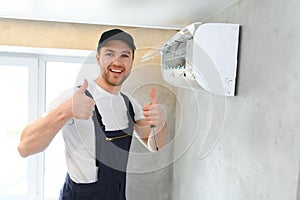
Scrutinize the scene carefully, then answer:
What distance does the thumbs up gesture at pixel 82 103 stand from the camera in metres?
1.17

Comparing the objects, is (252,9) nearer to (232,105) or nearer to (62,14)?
(232,105)

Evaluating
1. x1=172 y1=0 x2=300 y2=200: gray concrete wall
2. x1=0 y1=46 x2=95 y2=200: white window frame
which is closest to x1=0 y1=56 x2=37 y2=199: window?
x1=0 y1=46 x2=95 y2=200: white window frame

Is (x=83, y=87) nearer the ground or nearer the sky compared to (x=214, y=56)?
nearer the ground

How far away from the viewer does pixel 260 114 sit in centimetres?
101

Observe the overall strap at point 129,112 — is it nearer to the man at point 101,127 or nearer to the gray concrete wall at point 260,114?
the man at point 101,127

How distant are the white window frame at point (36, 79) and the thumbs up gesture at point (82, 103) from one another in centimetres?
104

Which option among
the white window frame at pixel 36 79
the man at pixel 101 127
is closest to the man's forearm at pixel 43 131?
the man at pixel 101 127

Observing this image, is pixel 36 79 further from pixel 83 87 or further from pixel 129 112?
pixel 83 87

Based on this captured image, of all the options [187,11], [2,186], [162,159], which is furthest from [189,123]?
[2,186]

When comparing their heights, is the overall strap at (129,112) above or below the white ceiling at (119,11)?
below

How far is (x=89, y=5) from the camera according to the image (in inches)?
58.2

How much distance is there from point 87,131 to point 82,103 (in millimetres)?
388

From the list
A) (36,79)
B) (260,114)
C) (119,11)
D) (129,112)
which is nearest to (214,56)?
(260,114)

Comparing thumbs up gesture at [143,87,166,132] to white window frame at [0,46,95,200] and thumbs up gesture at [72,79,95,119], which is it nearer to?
thumbs up gesture at [72,79,95,119]
